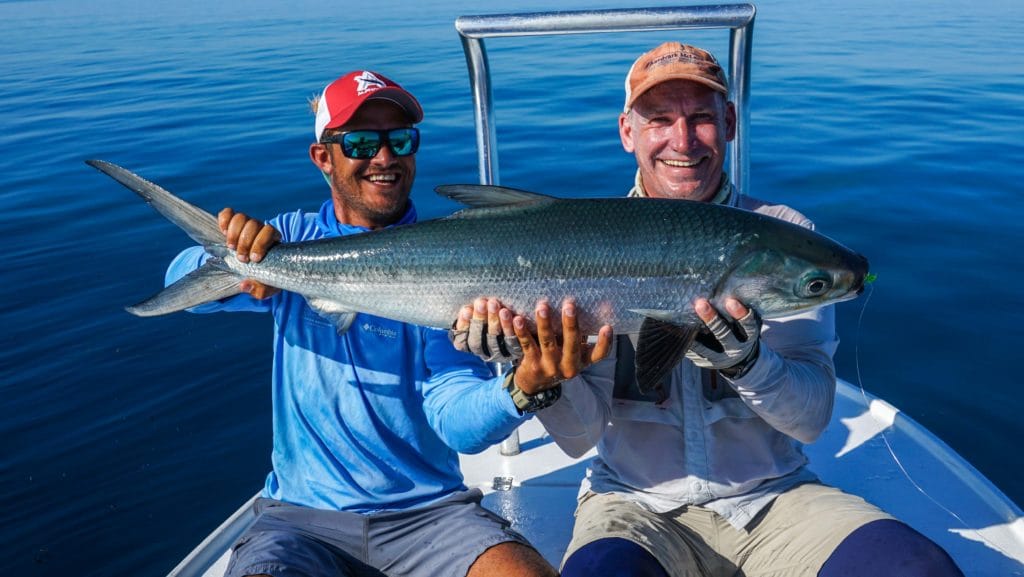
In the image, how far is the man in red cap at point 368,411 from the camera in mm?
3008

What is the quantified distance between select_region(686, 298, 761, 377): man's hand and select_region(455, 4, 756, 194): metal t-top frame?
3.38 ft

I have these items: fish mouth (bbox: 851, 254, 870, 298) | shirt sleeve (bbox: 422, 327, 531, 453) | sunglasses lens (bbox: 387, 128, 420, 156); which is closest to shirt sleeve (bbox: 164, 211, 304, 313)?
sunglasses lens (bbox: 387, 128, 420, 156)

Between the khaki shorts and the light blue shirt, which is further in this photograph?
the light blue shirt

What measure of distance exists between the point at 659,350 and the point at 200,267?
5.74 ft

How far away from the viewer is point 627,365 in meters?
3.14

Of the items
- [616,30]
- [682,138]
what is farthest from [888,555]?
[616,30]

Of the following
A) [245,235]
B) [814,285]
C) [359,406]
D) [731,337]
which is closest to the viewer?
[731,337]

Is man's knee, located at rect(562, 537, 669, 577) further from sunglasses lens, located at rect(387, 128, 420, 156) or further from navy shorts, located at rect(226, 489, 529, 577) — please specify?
sunglasses lens, located at rect(387, 128, 420, 156)

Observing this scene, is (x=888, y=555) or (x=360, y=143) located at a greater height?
(x=360, y=143)

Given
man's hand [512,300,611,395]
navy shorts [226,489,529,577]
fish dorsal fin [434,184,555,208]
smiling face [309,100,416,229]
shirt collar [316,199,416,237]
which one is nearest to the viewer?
man's hand [512,300,611,395]

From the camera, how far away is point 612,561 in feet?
8.63

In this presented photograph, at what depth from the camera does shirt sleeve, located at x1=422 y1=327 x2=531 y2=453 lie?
290 centimetres

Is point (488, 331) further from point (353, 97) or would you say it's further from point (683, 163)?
point (353, 97)

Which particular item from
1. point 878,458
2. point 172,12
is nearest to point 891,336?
point 878,458
